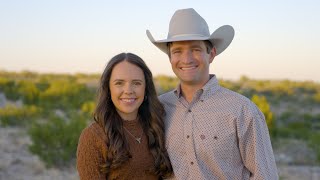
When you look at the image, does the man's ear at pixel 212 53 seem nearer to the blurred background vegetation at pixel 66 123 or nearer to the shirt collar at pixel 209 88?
the shirt collar at pixel 209 88

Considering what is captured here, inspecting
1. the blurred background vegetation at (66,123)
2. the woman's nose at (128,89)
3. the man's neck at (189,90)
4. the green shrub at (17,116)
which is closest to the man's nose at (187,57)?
the man's neck at (189,90)

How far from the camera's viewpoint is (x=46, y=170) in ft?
40.1

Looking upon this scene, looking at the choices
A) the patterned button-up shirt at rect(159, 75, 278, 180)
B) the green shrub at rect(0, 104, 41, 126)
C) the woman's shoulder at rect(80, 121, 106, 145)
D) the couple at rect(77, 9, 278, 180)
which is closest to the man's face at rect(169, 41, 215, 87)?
the couple at rect(77, 9, 278, 180)

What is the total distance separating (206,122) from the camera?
166 inches

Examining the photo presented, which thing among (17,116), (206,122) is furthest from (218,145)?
(17,116)

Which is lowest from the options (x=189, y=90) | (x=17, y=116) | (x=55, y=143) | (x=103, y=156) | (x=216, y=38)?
(x=17, y=116)

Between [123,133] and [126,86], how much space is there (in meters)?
0.39

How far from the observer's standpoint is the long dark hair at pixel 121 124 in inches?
160

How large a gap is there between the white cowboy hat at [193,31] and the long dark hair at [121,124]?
415 mm

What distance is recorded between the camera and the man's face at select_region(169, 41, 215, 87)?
430 cm

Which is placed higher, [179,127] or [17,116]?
[179,127]

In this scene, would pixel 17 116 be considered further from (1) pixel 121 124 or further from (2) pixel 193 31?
(2) pixel 193 31

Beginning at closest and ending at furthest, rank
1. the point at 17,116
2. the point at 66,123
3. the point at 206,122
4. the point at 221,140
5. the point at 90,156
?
1. the point at 90,156
2. the point at 221,140
3. the point at 206,122
4. the point at 66,123
5. the point at 17,116

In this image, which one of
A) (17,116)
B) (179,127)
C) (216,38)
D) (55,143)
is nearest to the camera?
(179,127)
